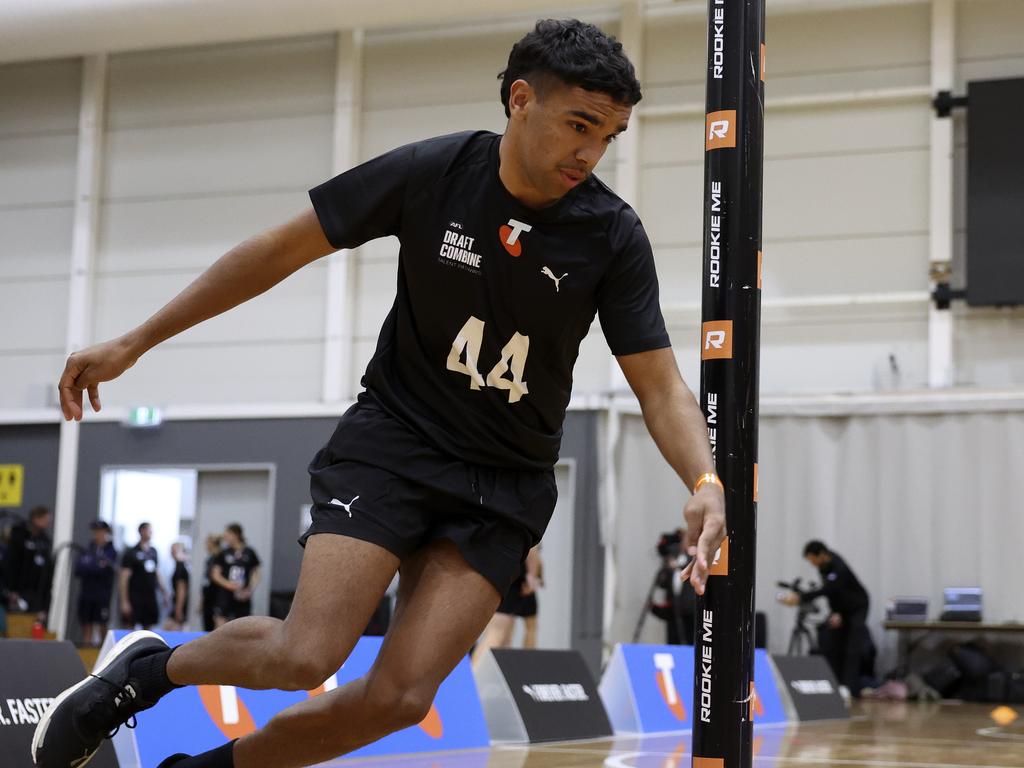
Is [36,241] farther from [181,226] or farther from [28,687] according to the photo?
[28,687]

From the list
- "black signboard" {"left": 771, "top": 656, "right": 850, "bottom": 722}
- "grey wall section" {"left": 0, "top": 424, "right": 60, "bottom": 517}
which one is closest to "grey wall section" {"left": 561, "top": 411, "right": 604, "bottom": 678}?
"black signboard" {"left": 771, "top": 656, "right": 850, "bottom": 722}

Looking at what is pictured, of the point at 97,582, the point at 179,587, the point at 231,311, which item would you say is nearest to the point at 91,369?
the point at 179,587

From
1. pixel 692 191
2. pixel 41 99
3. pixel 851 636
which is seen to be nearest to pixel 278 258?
pixel 851 636

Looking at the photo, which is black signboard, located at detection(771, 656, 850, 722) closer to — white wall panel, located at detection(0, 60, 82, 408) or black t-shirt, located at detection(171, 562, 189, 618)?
black t-shirt, located at detection(171, 562, 189, 618)

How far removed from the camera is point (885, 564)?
1546cm

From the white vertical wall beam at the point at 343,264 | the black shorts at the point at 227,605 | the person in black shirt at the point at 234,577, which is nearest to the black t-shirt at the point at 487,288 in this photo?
the person in black shirt at the point at 234,577

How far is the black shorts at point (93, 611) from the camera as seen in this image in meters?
17.2

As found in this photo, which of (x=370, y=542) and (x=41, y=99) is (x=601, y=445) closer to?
(x=41, y=99)

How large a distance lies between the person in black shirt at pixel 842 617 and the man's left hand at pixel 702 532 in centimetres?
1196

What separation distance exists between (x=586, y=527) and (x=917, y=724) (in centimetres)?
660

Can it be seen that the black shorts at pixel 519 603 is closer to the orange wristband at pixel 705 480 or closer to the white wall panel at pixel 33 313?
the white wall panel at pixel 33 313

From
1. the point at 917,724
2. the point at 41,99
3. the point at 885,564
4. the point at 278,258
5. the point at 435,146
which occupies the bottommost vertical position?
the point at 917,724

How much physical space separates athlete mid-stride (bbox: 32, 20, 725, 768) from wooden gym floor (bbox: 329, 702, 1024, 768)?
2.74 m

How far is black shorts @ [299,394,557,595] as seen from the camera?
3139mm
